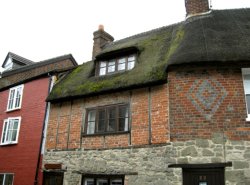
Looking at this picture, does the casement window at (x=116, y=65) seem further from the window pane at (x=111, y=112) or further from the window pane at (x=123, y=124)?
the window pane at (x=123, y=124)

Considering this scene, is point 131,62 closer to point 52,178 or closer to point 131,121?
point 131,121

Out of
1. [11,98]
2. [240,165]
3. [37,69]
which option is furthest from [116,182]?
[37,69]

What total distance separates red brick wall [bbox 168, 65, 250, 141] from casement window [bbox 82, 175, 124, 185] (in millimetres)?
2759

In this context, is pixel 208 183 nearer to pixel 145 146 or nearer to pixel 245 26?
pixel 145 146

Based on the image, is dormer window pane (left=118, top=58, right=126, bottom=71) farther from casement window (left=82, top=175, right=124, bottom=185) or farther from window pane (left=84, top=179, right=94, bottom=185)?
window pane (left=84, top=179, right=94, bottom=185)

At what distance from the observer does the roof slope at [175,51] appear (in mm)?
9375

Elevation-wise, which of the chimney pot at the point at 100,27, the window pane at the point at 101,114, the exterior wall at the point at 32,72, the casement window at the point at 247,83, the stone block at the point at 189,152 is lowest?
the stone block at the point at 189,152

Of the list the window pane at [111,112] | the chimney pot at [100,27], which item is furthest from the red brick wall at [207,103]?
the chimney pot at [100,27]

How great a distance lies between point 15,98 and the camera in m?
15.6

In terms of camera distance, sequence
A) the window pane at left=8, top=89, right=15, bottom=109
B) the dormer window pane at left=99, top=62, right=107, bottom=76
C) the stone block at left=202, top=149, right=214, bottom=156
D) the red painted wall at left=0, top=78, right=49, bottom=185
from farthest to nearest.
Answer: the window pane at left=8, top=89, right=15, bottom=109 → the red painted wall at left=0, top=78, right=49, bottom=185 → the dormer window pane at left=99, top=62, right=107, bottom=76 → the stone block at left=202, top=149, right=214, bottom=156

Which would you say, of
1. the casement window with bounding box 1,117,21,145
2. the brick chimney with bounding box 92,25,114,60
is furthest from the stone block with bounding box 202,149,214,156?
the casement window with bounding box 1,117,21,145

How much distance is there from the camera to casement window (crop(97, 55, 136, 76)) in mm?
12289

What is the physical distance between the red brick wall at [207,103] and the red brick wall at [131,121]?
51 centimetres

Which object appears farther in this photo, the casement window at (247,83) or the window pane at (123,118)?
the window pane at (123,118)
